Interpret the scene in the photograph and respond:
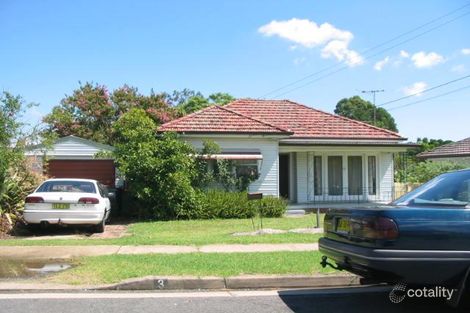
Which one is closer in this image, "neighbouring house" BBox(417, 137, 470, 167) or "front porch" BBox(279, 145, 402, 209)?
"front porch" BBox(279, 145, 402, 209)

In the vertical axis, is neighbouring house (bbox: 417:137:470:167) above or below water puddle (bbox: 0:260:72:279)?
above

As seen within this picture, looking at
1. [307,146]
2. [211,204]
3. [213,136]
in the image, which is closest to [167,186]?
[211,204]

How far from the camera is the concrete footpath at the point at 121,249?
31.0 ft

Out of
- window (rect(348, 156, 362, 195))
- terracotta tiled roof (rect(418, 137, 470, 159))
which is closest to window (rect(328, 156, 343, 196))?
window (rect(348, 156, 362, 195))

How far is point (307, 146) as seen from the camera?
1989 centimetres

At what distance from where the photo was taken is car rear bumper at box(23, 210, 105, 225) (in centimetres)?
1241

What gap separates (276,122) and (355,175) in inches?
152

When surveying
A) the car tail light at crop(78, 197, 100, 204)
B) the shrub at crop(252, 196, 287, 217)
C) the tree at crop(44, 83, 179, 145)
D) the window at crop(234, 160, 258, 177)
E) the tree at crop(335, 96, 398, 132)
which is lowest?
the shrub at crop(252, 196, 287, 217)

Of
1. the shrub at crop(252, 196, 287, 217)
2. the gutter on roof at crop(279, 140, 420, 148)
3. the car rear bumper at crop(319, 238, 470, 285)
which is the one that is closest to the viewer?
the car rear bumper at crop(319, 238, 470, 285)

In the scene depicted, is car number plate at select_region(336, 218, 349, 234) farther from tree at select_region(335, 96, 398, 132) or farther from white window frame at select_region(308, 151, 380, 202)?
tree at select_region(335, 96, 398, 132)

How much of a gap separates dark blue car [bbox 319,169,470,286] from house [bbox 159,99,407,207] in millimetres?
12508

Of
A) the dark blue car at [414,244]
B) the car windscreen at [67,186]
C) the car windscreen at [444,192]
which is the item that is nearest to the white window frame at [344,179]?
the car windscreen at [67,186]

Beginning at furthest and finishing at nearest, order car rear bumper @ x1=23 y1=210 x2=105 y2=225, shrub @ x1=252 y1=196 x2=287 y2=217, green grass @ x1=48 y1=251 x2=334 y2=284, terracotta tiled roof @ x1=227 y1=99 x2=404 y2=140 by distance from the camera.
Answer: terracotta tiled roof @ x1=227 y1=99 x2=404 y2=140 < shrub @ x1=252 y1=196 x2=287 y2=217 < car rear bumper @ x1=23 y1=210 x2=105 y2=225 < green grass @ x1=48 y1=251 x2=334 y2=284

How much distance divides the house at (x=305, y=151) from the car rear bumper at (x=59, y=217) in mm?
5950
